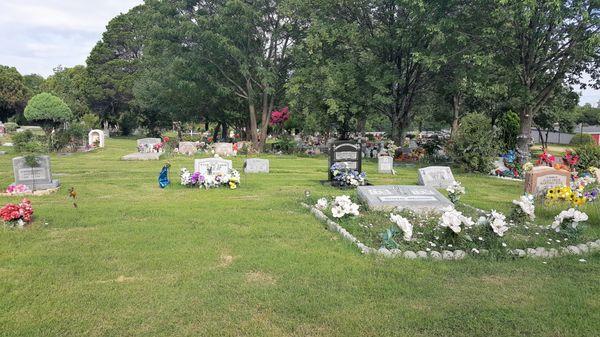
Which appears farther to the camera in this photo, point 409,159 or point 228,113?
point 228,113

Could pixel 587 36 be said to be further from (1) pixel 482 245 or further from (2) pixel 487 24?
(1) pixel 482 245

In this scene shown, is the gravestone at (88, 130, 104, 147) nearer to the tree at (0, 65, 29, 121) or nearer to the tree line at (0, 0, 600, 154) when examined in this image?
the tree line at (0, 0, 600, 154)

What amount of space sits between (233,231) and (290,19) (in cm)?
2204

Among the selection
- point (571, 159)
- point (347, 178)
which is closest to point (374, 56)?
point (571, 159)

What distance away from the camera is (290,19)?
89.4 feet

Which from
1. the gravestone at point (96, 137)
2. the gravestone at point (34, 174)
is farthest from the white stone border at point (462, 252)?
the gravestone at point (96, 137)

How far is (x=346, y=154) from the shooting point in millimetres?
14547

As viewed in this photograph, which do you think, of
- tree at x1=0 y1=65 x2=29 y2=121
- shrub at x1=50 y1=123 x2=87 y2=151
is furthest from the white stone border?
tree at x1=0 y1=65 x2=29 y2=121

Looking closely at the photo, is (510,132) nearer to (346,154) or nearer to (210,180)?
(346,154)

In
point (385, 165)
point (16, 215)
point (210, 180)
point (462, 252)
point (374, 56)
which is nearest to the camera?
point (462, 252)

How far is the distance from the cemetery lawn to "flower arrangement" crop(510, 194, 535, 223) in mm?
1180

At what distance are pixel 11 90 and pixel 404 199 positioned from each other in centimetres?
6745

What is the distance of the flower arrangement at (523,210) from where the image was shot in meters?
7.49

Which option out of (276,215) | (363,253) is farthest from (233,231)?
(363,253)
